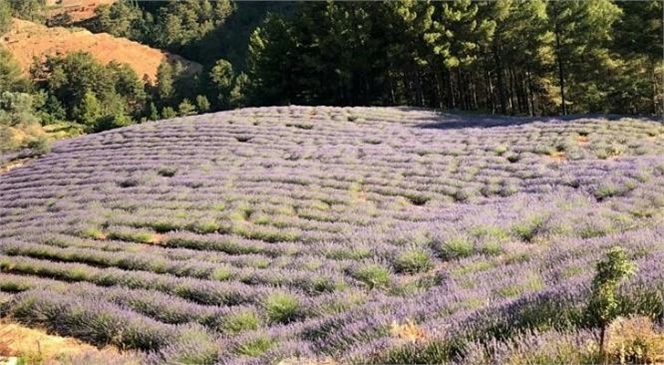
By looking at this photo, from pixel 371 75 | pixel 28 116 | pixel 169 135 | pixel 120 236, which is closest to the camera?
pixel 120 236

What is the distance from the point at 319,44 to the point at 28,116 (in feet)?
73.8

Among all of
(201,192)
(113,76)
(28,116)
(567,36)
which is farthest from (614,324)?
(113,76)

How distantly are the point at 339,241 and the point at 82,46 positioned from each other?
141 meters

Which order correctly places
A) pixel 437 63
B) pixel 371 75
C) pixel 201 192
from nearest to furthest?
pixel 201 192, pixel 437 63, pixel 371 75

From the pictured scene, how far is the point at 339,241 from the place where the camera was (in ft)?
40.5

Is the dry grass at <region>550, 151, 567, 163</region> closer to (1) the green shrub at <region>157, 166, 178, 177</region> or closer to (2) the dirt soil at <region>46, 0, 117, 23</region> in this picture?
(1) the green shrub at <region>157, 166, 178, 177</region>

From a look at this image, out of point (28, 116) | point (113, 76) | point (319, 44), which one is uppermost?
point (113, 76)

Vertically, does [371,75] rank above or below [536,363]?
above

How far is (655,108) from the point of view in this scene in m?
42.8

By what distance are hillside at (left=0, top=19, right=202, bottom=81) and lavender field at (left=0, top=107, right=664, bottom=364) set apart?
116038mm

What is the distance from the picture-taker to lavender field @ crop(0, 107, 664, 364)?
Result: 5680mm

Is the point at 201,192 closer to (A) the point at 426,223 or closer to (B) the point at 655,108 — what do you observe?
(A) the point at 426,223

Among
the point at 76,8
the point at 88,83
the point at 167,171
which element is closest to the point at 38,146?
the point at 167,171

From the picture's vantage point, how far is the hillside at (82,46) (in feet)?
425
